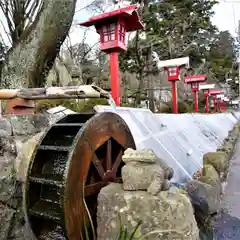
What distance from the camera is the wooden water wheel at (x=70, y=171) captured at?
242 centimetres

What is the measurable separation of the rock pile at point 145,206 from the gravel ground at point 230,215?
1312 mm

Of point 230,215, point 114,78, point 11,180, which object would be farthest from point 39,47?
point 230,215

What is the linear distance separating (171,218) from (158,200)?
0.17 metres

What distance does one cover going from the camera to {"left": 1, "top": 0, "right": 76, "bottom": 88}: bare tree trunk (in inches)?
191

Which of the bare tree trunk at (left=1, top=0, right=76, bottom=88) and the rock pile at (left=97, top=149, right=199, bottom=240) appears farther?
the bare tree trunk at (left=1, top=0, right=76, bottom=88)

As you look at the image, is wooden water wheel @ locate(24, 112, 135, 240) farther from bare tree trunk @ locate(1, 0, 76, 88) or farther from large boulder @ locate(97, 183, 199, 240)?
bare tree trunk @ locate(1, 0, 76, 88)

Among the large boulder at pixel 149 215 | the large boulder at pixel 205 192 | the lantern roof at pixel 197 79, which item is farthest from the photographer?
the lantern roof at pixel 197 79

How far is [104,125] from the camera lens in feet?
9.53

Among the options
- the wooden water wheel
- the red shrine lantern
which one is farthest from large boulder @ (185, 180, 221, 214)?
the red shrine lantern

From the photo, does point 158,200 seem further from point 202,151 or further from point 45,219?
point 202,151

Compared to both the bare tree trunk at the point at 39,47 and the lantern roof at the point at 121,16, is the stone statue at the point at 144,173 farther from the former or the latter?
the lantern roof at the point at 121,16

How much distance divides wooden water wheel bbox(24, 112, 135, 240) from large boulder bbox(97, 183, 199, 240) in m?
0.28

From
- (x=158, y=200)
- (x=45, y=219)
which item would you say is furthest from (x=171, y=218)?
A: (x=45, y=219)

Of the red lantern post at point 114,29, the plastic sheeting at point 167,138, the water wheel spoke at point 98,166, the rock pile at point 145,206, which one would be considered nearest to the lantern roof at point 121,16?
the red lantern post at point 114,29
